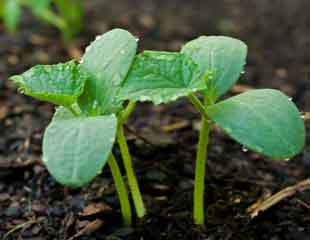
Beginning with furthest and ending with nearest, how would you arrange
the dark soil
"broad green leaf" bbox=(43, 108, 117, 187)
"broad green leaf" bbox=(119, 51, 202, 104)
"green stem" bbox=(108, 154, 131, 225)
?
the dark soil, "green stem" bbox=(108, 154, 131, 225), "broad green leaf" bbox=(119, 51, 202, 104), "broad green leaf" bbox=(43, 108, 117, 187)

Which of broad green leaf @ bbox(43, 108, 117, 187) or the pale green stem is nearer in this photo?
broad green leaf @ bbox(43, 108, 117, 187)

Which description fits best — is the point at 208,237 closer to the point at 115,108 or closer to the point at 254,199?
the point at 254,199

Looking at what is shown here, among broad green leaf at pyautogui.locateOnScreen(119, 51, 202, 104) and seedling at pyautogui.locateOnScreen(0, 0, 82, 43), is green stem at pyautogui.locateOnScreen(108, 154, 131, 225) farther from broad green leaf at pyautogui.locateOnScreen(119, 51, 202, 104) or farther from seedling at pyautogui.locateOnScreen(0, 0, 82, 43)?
seedling at pyautogui.locateOnScreen(0, 0, 82, 43)

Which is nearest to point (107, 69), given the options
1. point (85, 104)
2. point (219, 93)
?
point (85, 104)

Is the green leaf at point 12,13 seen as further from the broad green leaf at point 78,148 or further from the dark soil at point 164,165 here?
the broad green leaf at point 78,148

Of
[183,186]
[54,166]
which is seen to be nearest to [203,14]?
[183,186]

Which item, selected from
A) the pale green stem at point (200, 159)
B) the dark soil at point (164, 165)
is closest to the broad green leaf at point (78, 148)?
the pale green stem at point (200, 159)

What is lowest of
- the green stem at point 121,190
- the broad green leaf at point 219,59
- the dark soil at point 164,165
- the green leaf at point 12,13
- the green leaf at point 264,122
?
the dark soil at point 164,165

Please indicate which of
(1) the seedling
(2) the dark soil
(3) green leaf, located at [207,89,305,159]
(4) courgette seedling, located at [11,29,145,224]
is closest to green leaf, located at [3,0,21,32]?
(1) the seedling

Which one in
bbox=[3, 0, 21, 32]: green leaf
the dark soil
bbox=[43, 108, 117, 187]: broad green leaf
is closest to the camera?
bbox=[43, 108, 117, 187]: broad green leaf
